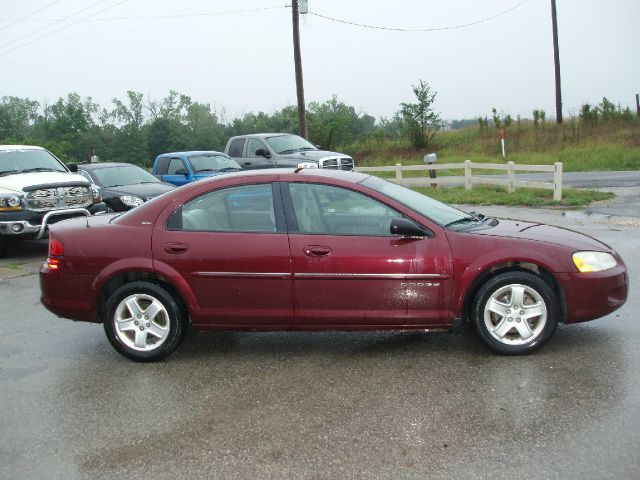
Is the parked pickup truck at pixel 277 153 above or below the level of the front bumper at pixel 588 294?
above

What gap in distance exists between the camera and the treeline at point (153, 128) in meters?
40.7

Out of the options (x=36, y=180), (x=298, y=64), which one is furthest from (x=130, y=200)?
(x=298, y=64)

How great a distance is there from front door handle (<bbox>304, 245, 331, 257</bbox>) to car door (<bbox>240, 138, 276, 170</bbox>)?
11.9m

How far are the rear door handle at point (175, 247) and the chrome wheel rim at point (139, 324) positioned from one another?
419mm

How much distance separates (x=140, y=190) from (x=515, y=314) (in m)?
9.51

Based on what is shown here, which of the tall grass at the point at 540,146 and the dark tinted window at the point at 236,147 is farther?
the tall grass at the point at 540,146

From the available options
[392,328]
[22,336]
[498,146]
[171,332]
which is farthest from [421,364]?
[498,146]

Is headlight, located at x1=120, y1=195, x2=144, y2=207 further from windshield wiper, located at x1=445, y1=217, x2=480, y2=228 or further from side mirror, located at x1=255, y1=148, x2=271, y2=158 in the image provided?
windshield wiper, located at x1=445, y1=217, x2=480, y2=228

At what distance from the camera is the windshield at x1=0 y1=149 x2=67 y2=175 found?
1221cm

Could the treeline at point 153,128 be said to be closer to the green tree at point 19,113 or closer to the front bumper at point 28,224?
the green tree at point 19,113

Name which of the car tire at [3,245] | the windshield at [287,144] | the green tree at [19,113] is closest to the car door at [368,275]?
the car tire at [3,245]

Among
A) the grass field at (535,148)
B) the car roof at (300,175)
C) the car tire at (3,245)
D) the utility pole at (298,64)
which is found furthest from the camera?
the grass field at (535,148)

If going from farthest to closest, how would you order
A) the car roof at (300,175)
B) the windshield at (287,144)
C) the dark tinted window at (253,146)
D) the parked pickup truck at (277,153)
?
the dark tinted window at (253,146), the windshield at (287,144), the parked pickup truck at (277,153), the car roof at (300,175)

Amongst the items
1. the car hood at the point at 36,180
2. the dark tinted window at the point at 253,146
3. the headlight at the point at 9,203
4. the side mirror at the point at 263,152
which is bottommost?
the headlight at the point at 9,203
